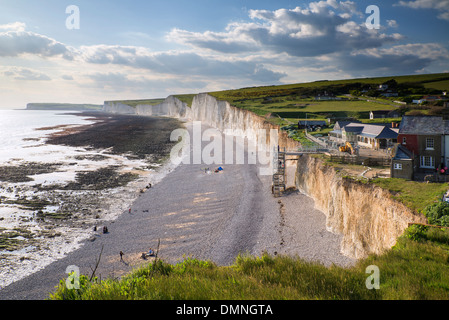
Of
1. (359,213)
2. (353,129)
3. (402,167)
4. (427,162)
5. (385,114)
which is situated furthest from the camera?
(385,114)

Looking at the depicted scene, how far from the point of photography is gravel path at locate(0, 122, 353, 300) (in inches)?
815

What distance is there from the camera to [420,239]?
12.2 metres

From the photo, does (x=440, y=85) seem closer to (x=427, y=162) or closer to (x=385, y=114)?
(x=385, y=114)

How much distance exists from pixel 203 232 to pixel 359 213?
45.2 ft

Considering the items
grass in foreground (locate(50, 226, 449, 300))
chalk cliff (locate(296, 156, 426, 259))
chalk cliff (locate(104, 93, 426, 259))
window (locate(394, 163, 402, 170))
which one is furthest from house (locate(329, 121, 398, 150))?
grass in foreground (locate(50, 226, 449, 300))

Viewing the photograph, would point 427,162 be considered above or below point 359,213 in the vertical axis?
above

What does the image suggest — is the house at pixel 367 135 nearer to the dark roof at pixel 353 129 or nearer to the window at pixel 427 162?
the dark roof at pixel 353 129

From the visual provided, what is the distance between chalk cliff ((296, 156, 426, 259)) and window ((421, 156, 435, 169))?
8370 mm

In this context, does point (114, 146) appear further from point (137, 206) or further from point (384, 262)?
point (384, 262)

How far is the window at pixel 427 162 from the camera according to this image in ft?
84.4

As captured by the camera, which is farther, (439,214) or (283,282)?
(439,214)

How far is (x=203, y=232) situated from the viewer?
26125 millimetres

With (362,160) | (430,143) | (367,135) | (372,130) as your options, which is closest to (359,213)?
(362,160)

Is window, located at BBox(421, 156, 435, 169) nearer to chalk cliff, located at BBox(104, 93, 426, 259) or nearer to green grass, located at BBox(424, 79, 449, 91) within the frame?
chalk cliff, located at BBox(104, 93, 426, 259)
